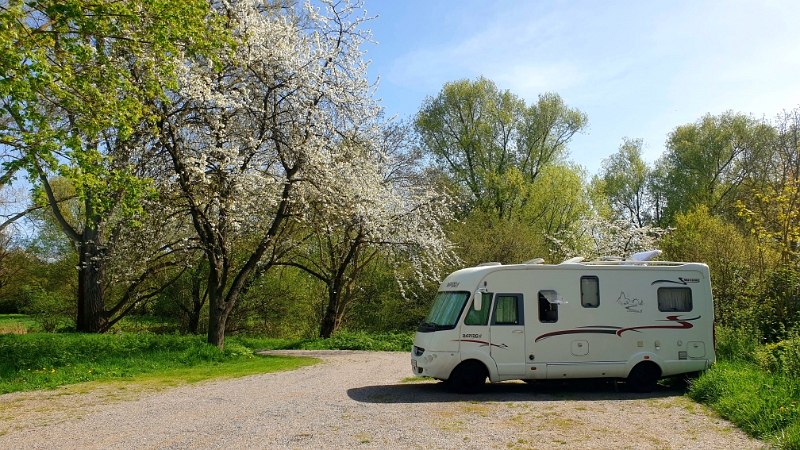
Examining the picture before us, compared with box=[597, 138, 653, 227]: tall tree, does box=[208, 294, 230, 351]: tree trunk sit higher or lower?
lower

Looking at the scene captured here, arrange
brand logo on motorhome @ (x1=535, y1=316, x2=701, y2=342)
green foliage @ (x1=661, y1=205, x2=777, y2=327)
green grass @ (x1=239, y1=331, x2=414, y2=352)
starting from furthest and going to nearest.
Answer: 1. green grass @ (x1=239, y1=331, x2=414, y2=352)
2. green foliage @ (x1=661, y1=205, x2=777, y2=327)
3. brand logo on motorhome @ (x1=535, y1=316, x2=701, y2=342)

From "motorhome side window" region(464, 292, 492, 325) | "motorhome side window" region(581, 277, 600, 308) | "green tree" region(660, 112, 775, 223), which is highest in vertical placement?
"green tree" region(660, 112, 775, 223)

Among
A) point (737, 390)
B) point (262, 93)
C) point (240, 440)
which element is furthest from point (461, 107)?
point (240, 440)

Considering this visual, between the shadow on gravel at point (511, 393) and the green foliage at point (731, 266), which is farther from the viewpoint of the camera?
the green foliage at point (731, 266)

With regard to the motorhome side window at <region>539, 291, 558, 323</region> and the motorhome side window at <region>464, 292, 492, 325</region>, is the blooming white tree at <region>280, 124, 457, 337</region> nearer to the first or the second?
the motorhome side window at <region>464, 292, 492, 325</region>

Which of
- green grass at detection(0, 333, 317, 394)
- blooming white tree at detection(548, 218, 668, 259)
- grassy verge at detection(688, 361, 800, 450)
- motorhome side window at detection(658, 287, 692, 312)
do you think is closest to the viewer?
grassy verge at detection(688, 361, 800, 450)

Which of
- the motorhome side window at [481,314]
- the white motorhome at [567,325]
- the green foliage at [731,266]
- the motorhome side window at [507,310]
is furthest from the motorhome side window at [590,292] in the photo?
the green foliage at [731,266]

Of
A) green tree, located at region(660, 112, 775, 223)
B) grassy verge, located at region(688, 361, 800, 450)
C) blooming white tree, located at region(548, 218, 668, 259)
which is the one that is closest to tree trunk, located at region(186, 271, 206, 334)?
blooming white tree, located at region(548, 218, 668, 259)

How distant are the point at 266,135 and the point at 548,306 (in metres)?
9.16

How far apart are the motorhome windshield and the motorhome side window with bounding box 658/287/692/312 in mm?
3875

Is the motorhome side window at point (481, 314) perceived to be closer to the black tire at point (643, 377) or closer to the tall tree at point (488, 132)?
the black tire at point (643, 377)

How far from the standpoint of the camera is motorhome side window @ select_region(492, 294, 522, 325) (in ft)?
37.3

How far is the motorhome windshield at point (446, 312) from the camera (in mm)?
11375

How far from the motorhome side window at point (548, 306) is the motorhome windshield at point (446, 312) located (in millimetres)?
1419
